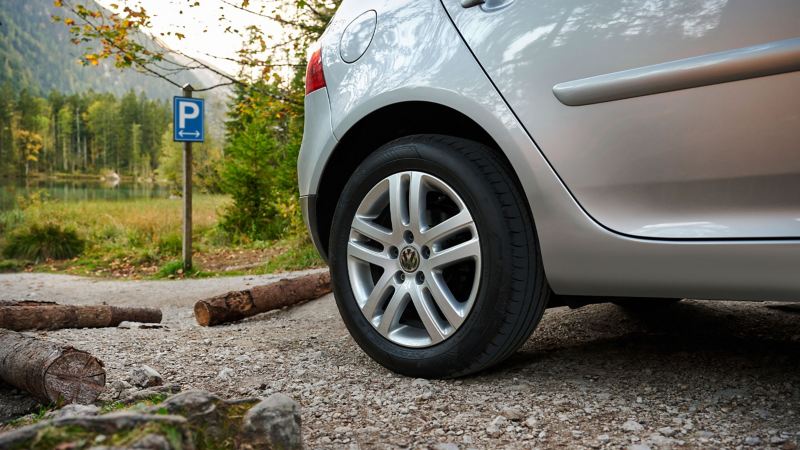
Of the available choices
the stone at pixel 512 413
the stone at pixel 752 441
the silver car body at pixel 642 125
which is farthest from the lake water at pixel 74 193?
the stone at pixel 752 441

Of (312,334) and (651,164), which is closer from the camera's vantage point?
(651,164)

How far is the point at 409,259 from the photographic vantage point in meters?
2.65

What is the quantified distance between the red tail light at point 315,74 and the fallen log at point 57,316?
8.15 feet

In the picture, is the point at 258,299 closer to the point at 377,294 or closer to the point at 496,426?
the point at 377,294

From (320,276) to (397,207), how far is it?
10.8 ft

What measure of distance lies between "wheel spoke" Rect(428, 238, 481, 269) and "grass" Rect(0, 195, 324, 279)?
7.44 metres

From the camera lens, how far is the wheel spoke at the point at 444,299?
99.7 inches

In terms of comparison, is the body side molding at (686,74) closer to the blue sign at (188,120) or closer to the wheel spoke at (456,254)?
the wheel spoke at (456,254)

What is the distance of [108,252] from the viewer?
14422 millimetres

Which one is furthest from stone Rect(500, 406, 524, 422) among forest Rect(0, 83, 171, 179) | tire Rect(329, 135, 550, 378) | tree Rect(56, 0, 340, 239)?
forest Rect(0, 83, 171, 179)

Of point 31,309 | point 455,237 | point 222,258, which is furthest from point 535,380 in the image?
point 222,258

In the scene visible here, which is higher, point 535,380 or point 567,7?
point 567,7

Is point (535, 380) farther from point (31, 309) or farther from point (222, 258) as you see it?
point (222, 258)

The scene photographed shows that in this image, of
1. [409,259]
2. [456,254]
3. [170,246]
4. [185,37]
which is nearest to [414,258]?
[409,259]
